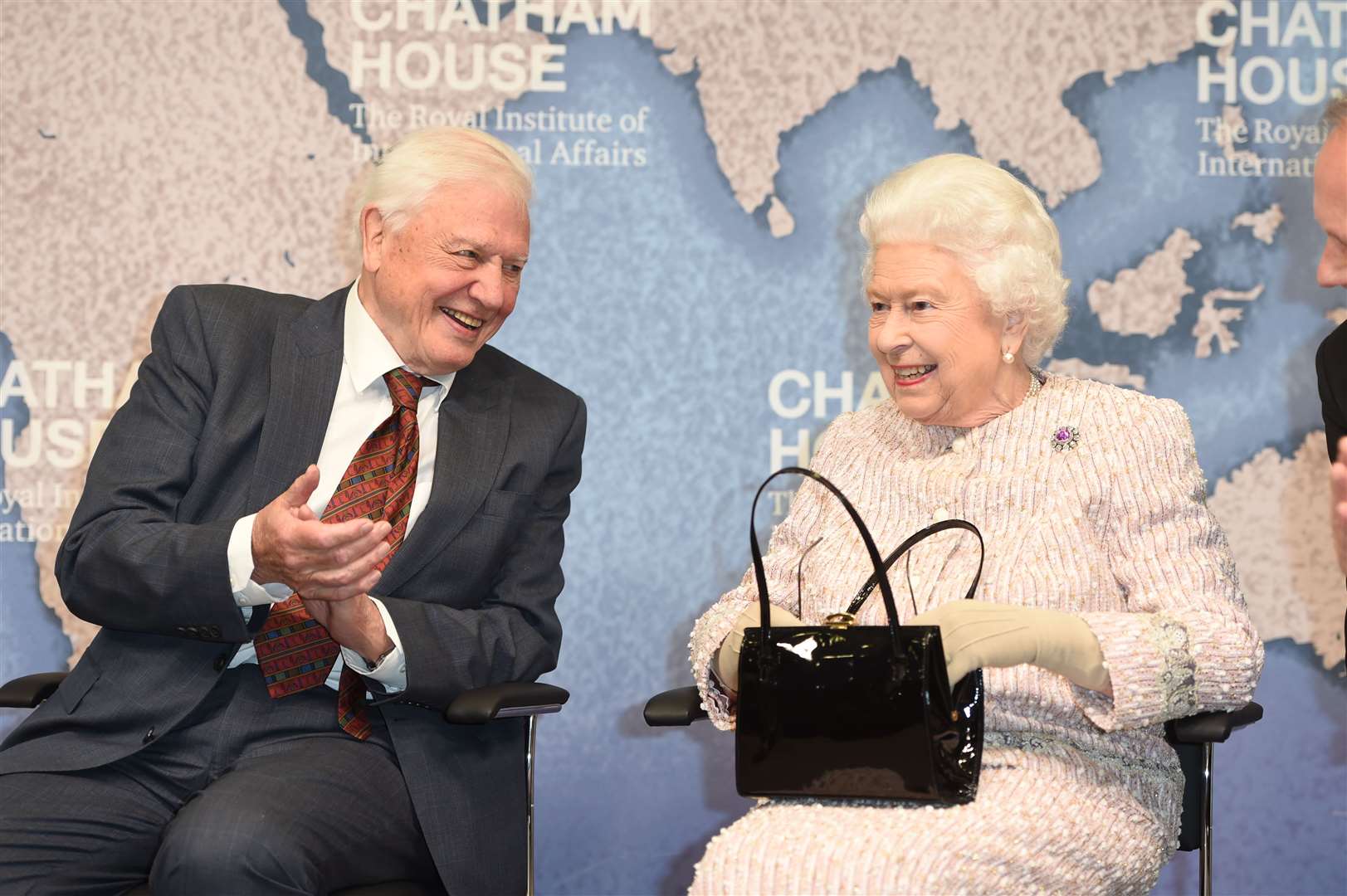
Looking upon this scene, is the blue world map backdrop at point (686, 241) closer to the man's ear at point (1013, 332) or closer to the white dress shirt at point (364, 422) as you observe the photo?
the white dress shirt at point (364, 422)

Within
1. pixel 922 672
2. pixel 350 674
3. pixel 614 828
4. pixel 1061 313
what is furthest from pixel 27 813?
pixel 1061 313

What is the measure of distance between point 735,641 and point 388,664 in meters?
0.59

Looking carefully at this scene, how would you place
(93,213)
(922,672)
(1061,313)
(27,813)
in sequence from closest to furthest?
(922,672), (27,813), (1061,313), (93,213)

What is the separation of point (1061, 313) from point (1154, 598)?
59 centimetres

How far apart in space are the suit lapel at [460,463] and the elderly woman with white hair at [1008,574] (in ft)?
1.63

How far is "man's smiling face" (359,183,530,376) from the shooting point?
108 inches

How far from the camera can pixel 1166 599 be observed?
232 cm

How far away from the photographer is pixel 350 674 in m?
2.59

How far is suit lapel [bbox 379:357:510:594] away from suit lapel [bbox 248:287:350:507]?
223 mm

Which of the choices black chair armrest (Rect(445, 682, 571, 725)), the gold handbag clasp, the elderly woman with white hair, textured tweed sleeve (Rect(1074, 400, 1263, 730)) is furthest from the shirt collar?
textured tweed sleeve (Rect(1074, 400, 1263, 730))

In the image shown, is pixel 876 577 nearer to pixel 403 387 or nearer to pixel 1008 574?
pixel 1008 574

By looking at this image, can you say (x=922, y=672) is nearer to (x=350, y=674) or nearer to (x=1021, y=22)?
(x=350, y=674)

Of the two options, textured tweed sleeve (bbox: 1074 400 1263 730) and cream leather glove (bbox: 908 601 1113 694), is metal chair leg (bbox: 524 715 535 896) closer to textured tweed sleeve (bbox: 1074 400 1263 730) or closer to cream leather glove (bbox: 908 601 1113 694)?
cream leather glove (bbox: 908 601 1113 694)

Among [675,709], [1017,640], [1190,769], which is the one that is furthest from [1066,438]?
Answer: [675,709]
